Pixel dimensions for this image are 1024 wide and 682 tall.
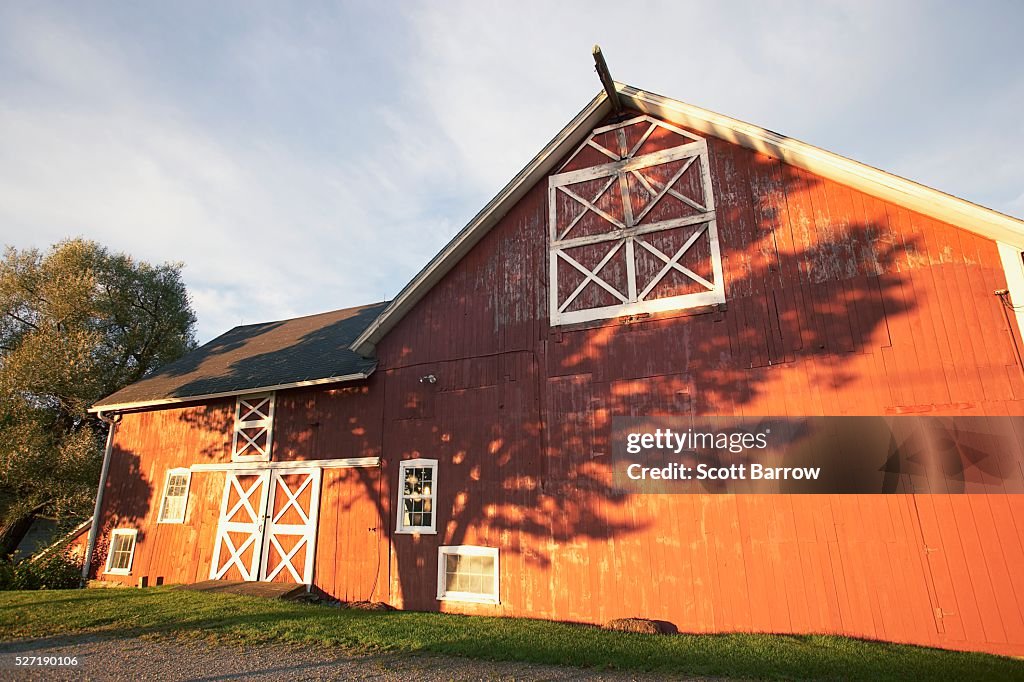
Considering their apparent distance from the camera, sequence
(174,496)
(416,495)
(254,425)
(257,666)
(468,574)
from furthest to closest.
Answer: (174,496) → (254,425) → (416,495) → (468,574) → (257,666)

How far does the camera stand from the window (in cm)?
952

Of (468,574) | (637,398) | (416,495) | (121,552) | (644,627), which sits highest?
(637,398)

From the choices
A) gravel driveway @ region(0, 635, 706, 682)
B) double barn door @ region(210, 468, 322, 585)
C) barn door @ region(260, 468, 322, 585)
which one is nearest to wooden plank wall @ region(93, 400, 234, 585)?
double barn door @ region(210, 468, 322, 585)

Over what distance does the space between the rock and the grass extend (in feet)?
0.95

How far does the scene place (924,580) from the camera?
7242 mm

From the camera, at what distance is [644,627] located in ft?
26.8

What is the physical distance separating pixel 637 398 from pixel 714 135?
4997 mm

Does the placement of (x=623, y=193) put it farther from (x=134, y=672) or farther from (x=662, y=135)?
(x=134, y=672)

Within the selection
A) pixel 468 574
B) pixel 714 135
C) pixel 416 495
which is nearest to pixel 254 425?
pixel 416 495

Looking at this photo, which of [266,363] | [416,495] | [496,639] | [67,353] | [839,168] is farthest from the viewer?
[67,353]

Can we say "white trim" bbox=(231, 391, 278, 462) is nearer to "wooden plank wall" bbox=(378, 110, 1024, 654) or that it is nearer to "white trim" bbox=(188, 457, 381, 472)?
"white trim" bbox=(188, 457, 381, 472)

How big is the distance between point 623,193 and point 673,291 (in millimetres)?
2228

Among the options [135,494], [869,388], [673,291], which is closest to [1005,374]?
[869,388]

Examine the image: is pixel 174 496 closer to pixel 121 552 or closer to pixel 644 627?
pixel 121 552
